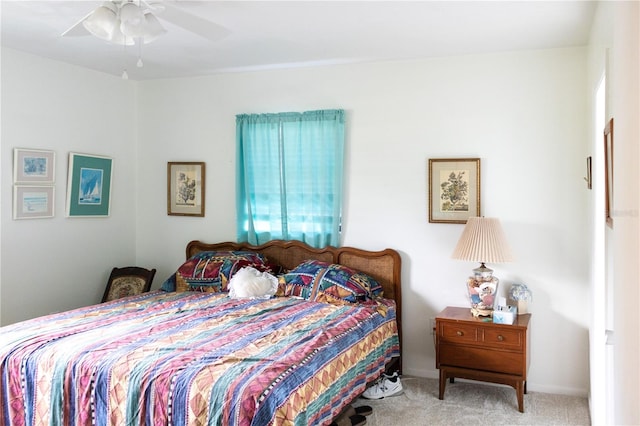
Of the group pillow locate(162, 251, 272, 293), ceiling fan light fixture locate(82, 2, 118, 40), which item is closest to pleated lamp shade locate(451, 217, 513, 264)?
pillow locate(162, 251, 272, 293)

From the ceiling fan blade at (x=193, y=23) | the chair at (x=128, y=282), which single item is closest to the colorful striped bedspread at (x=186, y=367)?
the chair at (x=128, y=282)

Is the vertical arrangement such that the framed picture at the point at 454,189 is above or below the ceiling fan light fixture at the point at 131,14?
below

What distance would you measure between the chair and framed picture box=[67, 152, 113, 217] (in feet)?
1.79

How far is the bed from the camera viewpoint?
243 centimetres

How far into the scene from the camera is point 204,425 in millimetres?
2354

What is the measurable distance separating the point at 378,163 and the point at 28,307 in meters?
2.94

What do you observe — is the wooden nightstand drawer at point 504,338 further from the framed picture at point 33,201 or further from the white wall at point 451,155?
the framed picture at point 33,201

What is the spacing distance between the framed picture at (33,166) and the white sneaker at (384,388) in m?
2.94

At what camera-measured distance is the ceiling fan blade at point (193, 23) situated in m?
3.22

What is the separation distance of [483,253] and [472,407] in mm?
1018

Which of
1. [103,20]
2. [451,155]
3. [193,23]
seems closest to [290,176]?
[451,155]

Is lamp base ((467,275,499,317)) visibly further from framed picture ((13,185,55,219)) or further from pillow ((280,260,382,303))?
framed picture ((13,185,55,219))

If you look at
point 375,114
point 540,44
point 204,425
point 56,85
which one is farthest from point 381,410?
point 56,85

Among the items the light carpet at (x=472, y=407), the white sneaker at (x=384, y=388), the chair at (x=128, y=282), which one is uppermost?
the chair at (x=128, y=282)
